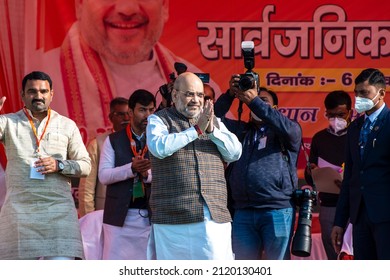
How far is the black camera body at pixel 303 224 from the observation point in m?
7.58

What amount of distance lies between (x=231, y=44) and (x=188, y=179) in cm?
318

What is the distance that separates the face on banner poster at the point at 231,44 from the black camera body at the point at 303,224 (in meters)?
2.02

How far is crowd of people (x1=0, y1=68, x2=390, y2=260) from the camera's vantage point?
22.4 ft

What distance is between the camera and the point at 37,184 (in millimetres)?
7461

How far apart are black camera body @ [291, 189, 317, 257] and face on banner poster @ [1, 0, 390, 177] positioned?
202 cm

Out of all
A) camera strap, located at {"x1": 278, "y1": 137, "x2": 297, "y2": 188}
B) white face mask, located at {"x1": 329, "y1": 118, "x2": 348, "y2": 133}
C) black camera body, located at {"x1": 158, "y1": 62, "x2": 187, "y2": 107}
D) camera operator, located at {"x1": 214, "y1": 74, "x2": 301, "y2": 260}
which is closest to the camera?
camera operator, located at {"x1": 214, "y1": 74, "x2": 301, "y2": 260}

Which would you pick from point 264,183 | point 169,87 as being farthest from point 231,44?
point 264,183

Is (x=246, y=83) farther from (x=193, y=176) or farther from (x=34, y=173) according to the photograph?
(x=34, y=173)

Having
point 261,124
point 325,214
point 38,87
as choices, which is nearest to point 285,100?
point 325,214

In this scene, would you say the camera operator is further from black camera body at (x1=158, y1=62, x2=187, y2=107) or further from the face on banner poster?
the face on banner poster

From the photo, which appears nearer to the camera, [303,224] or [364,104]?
[364,104]

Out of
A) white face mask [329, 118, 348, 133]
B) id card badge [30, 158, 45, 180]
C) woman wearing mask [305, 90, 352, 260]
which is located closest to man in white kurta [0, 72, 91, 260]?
id card badge [30, 158, 45, 180]
